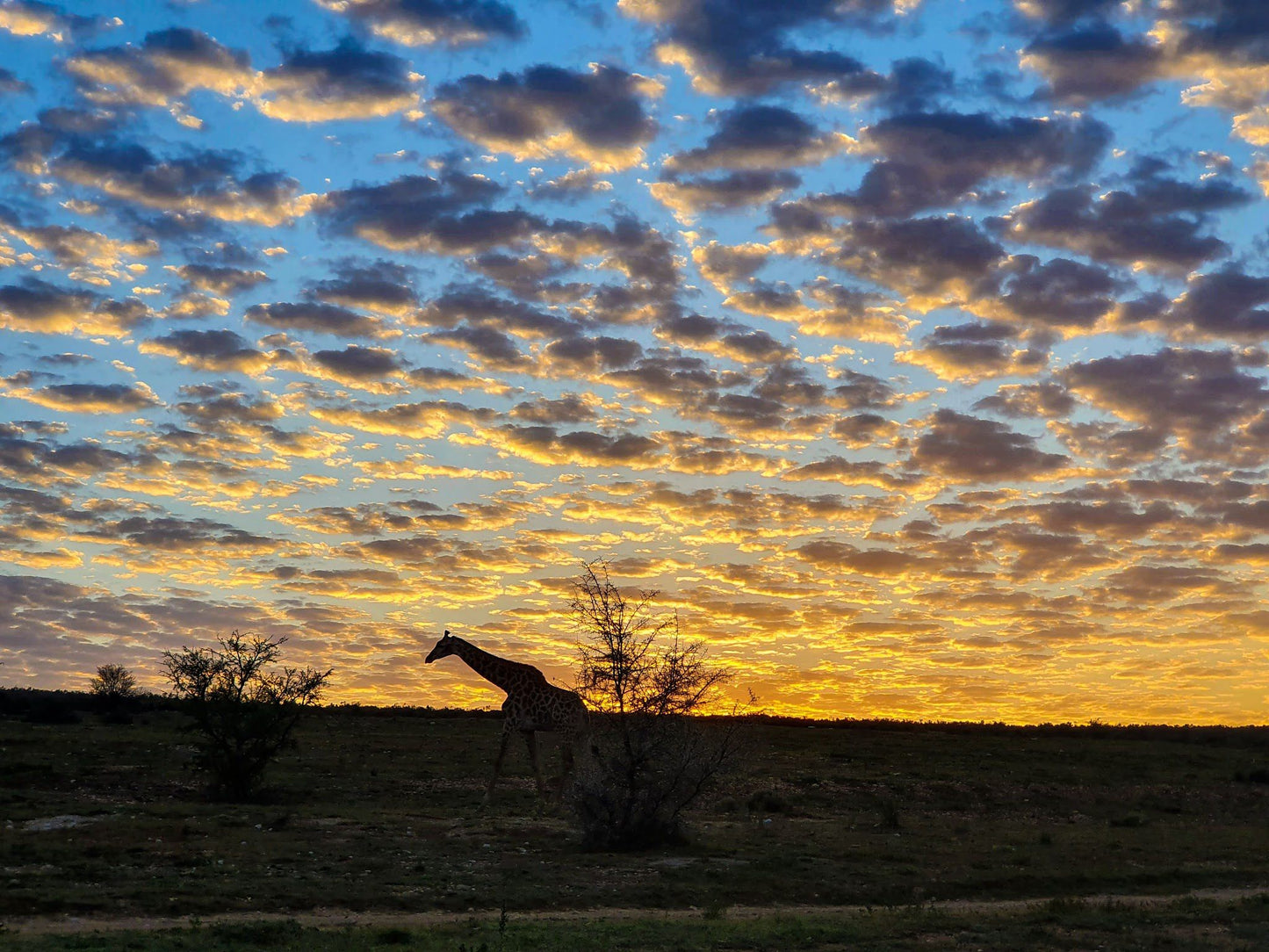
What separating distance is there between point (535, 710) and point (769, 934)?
17.1 meters

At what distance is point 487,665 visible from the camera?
37.7m

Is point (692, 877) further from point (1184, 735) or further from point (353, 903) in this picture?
point (1184, 735)

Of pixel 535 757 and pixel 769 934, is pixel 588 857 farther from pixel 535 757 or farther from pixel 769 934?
pixel 769 934

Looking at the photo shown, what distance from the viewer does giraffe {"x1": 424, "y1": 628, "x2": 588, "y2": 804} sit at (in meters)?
34.6

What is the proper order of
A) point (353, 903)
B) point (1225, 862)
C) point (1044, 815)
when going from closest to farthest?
point (353, 903), point (1225, 862), point (1044, 815)

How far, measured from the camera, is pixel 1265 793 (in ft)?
161

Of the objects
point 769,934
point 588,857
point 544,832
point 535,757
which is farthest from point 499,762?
point 769,934

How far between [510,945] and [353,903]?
202 inches

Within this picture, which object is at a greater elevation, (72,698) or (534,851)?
(72,698)

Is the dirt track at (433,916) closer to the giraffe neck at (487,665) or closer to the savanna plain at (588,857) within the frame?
the savanna plain at (588,857)

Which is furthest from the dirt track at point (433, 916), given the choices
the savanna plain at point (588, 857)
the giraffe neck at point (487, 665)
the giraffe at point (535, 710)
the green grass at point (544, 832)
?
the giraffe neck at point (487, 665)

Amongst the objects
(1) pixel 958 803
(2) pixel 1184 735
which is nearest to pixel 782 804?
(1) pixel 958 803

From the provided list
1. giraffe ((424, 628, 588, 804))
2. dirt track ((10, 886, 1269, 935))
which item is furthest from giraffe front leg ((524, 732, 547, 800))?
dirt track ((10, 886, 1269, 935))

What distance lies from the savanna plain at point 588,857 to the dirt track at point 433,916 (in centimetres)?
10
